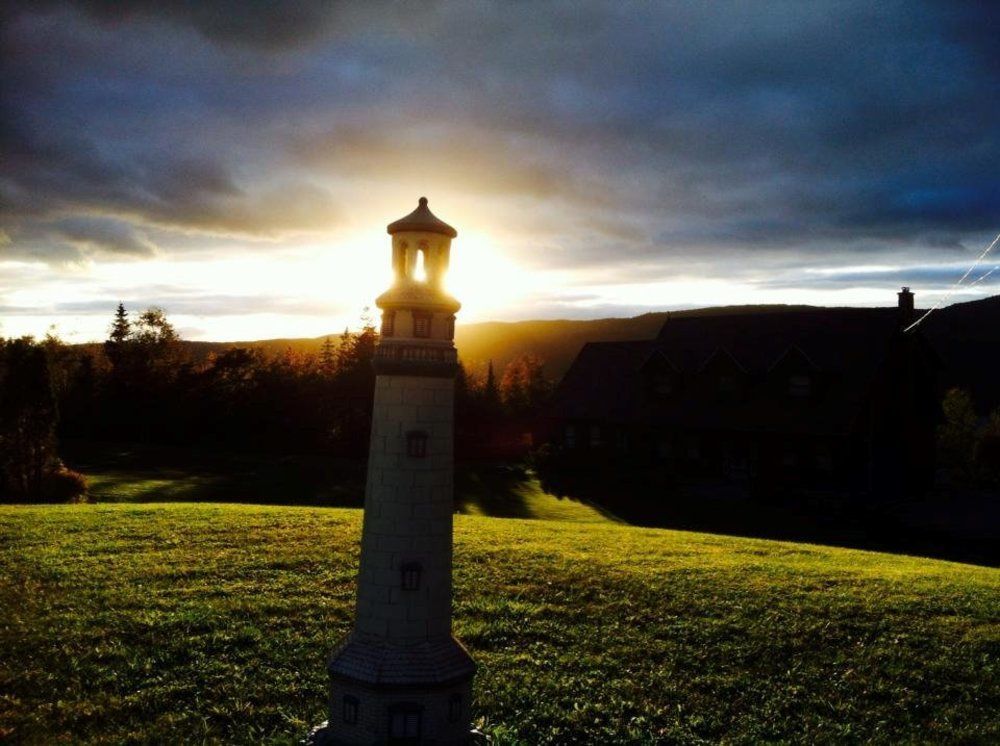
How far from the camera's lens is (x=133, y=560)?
20.0m

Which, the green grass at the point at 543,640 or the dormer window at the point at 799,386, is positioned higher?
the dormer window at the point at 799,386

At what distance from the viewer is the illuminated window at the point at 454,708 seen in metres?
9.26

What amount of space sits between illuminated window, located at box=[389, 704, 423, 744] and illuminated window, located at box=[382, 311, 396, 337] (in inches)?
178

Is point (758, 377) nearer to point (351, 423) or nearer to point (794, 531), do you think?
point (794, 531)

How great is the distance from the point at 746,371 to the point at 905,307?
29.9ft

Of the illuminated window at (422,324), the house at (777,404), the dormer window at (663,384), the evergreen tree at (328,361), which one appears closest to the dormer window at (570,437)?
the house at (777,404)

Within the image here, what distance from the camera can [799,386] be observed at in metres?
39.5

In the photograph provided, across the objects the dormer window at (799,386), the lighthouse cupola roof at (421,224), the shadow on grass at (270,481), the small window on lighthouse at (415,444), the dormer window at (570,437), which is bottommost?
the shadow on grass at (270,481)

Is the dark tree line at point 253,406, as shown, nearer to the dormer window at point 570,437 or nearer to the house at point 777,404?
the dormer window at point 570,437

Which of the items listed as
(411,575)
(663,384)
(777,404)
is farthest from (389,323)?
(663,384)

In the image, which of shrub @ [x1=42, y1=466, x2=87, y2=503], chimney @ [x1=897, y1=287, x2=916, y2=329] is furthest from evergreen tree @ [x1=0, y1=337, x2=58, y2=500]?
chimney @ [x1=897, y1=287, x2=916, y2=329]

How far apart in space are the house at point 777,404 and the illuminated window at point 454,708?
103 feet

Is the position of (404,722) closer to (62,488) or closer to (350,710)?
(350,710)

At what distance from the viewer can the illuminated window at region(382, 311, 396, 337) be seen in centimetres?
895
